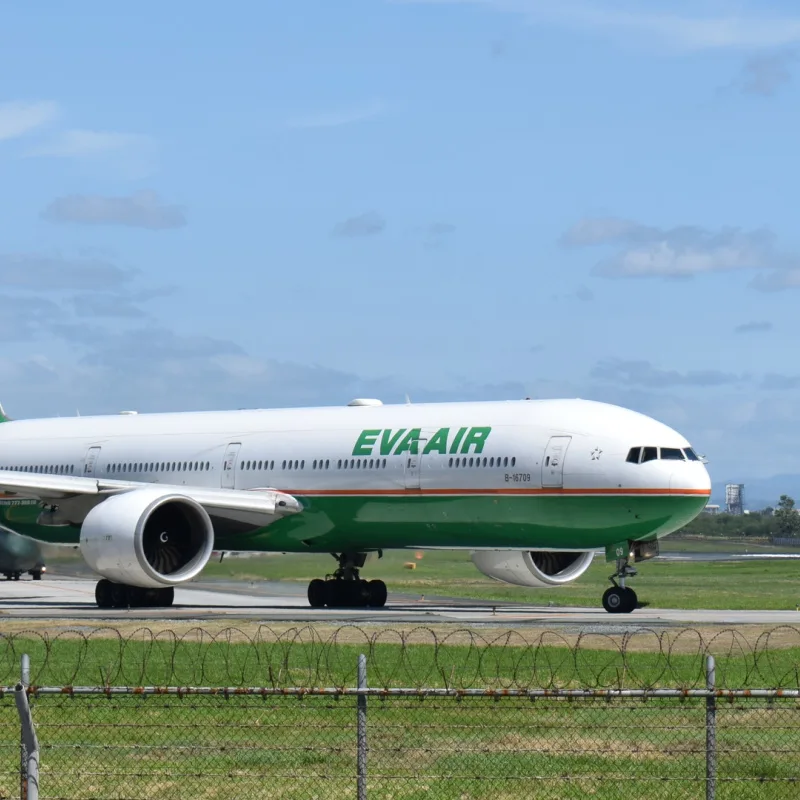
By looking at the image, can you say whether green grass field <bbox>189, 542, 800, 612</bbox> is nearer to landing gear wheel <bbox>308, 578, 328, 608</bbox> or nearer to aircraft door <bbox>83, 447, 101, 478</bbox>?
landing gear wheel <bbox>308, 578, 328, 608</bbox>

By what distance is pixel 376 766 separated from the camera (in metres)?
17.3

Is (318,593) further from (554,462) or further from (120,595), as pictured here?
(554,462)

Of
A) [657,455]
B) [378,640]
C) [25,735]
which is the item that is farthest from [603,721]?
[657,455]

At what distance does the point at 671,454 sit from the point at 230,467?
1300 centimetres

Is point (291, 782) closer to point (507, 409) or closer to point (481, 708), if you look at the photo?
point (481, 708)

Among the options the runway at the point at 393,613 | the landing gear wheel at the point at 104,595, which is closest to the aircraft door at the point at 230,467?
the runway at the point at 393,613

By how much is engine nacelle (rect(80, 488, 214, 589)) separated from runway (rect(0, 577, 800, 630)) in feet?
3.25

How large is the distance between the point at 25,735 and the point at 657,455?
27.9 meters

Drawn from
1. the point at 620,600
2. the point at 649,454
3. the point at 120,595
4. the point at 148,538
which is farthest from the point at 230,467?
the point at 649,454

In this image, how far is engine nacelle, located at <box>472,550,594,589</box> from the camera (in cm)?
4369

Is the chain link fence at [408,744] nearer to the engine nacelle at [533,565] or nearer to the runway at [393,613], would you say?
the runway at [393,613]

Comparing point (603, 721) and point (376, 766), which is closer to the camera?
point (376, 766)

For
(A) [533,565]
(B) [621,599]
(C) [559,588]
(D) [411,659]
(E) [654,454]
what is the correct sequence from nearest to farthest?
(D) [411,659] → (B) [621,599] → (E) [654,454] → (A) [533,565] → (C) [559,588]

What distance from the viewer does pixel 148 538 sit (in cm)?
4353
